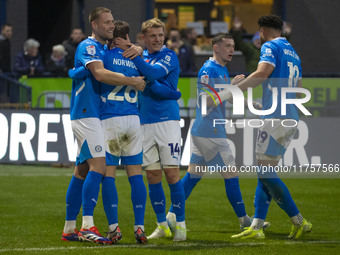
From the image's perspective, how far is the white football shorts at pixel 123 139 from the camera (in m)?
7.48

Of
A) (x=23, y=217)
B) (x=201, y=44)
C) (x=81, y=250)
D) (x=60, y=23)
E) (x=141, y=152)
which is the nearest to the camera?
(x=81, y=250)

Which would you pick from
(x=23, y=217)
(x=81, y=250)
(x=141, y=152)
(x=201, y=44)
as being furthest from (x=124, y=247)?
(x=201, y=44)

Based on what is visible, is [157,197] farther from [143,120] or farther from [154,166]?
[143,120]

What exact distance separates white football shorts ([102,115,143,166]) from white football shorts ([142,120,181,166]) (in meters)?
0.32

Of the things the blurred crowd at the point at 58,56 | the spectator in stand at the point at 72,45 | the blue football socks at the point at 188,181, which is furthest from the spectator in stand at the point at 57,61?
the blue football socks at the point at 188,181

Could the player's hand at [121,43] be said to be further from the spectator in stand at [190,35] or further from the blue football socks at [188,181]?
the spectator in stand at [190,35]

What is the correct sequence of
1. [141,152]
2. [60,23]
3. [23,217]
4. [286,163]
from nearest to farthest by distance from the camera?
[141,152] → [23,217] → [286,163] → [60,23]

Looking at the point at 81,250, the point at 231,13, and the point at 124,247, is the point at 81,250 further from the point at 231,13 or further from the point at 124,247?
the point at 231,13

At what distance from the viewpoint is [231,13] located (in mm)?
21531

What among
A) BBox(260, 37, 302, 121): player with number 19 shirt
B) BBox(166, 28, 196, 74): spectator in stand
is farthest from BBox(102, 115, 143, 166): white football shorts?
BBox(166, 28, 196, 74): spectator in stand

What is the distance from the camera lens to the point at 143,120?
7.98m

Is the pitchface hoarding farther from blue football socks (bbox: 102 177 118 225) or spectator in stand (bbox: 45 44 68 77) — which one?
blue football socks (bbox: 102 177 118 225)

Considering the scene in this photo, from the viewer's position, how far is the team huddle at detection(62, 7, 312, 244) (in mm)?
7391

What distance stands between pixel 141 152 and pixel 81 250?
118 centimetres
